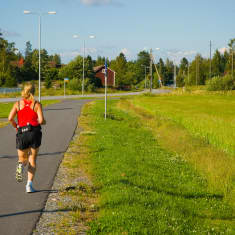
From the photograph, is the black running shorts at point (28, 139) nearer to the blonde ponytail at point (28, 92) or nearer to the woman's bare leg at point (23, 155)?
the woman's bare leg at point (23, 155)

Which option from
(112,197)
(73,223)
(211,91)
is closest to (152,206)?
(112,197)

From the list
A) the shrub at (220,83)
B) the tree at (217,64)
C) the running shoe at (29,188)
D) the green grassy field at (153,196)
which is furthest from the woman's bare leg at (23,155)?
the tree at (217,64)

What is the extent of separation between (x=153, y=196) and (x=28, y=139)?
238 centimetres

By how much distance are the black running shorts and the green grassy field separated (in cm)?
147

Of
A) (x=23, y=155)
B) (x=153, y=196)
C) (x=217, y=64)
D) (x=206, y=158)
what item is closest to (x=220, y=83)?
(x=206, y=158)

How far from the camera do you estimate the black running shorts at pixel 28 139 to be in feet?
19.8

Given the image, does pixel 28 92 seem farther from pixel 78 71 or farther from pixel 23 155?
pixel 78 71

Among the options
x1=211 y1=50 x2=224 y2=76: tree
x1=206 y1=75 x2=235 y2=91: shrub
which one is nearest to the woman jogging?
x1=206 y1=75 x2=235 y2=91: shrub

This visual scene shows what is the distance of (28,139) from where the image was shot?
604cm

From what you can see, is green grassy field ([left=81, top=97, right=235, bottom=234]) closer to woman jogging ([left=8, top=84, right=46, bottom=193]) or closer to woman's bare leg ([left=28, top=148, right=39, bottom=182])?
woman's bare leg ([left=28, top=148, right=39, bottom=182])

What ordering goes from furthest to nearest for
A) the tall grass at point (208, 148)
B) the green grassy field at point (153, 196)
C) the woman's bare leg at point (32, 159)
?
1. the tall grass at point (208, 148)
2. the woman's bare leg at point (32, 159)
3. the green grassy field at point (153, 196)

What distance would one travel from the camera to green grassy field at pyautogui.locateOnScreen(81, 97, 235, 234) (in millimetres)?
4969

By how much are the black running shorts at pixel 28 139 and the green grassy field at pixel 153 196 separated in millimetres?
1470

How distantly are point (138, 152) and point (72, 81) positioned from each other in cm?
5349
